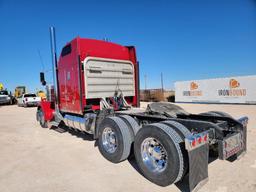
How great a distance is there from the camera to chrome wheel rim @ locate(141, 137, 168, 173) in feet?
11.2

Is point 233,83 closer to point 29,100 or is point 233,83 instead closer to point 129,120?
point 129,120

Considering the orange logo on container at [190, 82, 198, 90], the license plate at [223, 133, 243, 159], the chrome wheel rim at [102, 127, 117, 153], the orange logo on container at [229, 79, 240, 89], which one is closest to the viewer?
the license plate at [223, 133, 243, 159]

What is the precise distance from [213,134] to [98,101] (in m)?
3.75

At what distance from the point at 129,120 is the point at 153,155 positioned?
3.76 feet

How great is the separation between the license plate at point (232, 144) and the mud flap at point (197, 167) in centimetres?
41

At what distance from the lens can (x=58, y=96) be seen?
7.33 meters

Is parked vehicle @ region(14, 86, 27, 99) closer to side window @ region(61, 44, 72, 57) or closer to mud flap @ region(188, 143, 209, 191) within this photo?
side window @ region(61, 44, 72, 57)

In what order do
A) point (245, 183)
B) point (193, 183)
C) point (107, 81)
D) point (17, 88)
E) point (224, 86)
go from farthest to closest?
point (17, 88)
point (224, 86)
point (107, 81)
point (245, 183)
point (193, 183)

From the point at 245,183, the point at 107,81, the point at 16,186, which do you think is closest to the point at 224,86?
the point at 107,81

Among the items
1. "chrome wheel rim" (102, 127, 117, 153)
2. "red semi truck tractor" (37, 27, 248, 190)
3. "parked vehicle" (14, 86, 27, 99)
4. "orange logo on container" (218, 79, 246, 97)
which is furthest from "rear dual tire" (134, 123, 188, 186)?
"parked vehicle" (14, 86, 27, 99)

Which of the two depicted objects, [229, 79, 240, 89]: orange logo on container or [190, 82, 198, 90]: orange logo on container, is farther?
[190, 82, 198, 90]: orange logo on container

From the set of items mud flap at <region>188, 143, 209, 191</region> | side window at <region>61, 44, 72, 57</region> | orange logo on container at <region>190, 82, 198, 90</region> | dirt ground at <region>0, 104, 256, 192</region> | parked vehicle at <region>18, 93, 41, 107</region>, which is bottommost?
dirt ground at <region>0, 104, 256, 192</region>

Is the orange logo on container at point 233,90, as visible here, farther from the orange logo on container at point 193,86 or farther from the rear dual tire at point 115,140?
the rear dual tire at point 115,140

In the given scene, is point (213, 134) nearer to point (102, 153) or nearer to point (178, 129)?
point (178, 129)
